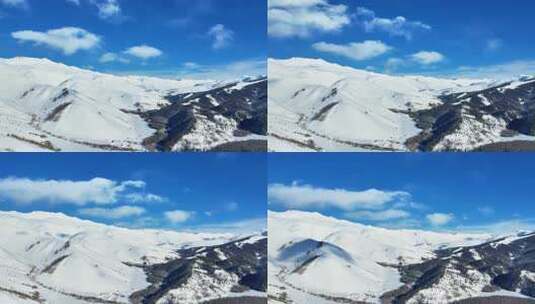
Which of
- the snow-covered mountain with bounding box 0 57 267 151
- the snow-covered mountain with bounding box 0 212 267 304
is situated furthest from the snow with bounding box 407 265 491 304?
the snow-covered mountain with bounding box 0 57 267 151

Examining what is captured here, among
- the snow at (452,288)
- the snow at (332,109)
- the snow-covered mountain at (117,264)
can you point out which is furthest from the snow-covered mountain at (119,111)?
the snow at (452,288)

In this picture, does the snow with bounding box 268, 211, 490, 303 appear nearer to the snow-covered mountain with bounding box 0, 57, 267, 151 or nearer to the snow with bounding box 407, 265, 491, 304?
the snow with bounding box 407, 265, 491, 304

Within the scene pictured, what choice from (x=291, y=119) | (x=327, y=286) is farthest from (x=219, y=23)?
(x=327, y=286)

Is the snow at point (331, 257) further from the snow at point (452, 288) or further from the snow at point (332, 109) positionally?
the snow at point (332, 109)

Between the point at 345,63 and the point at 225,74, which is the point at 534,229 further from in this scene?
the point at 225,74

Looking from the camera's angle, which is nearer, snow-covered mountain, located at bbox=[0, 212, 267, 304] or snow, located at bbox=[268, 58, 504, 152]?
snow-covered mountain, located at bbox=[0, 212, 267, 304]

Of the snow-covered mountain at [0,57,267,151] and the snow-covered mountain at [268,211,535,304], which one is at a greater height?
the snow-covered mountain at [0,57,267,151]
